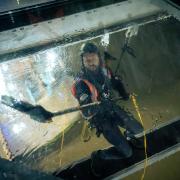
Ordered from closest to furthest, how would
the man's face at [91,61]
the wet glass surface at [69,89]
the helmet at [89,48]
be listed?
the wet glass surface at [69,89] < the man's face at [91,61] < the helmet at [89,48]

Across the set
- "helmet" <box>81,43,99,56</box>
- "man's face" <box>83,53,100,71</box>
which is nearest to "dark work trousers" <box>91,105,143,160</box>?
"man's face" <box>83,53,100,71</box>

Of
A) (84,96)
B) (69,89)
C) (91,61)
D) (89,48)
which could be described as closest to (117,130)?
(84,96)

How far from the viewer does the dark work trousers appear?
8.23 feet

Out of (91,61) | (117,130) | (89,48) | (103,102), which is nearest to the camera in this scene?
(117,130)

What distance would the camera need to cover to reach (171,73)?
3.15 m

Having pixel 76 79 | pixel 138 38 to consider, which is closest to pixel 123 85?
pixel 76 79

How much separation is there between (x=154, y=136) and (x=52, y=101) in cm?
92

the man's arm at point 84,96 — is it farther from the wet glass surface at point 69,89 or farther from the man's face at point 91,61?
the man's face at point 91,61

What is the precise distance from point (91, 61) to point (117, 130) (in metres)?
0.78

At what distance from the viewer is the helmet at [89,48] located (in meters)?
3.16

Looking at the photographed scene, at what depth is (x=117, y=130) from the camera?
265cm

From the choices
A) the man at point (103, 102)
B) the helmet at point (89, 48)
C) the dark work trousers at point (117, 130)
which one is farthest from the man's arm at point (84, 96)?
the helmet at point (89, 48)

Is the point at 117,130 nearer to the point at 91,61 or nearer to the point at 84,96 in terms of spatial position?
the point at 84,96

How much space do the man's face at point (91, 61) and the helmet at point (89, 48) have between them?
0.04 meters
